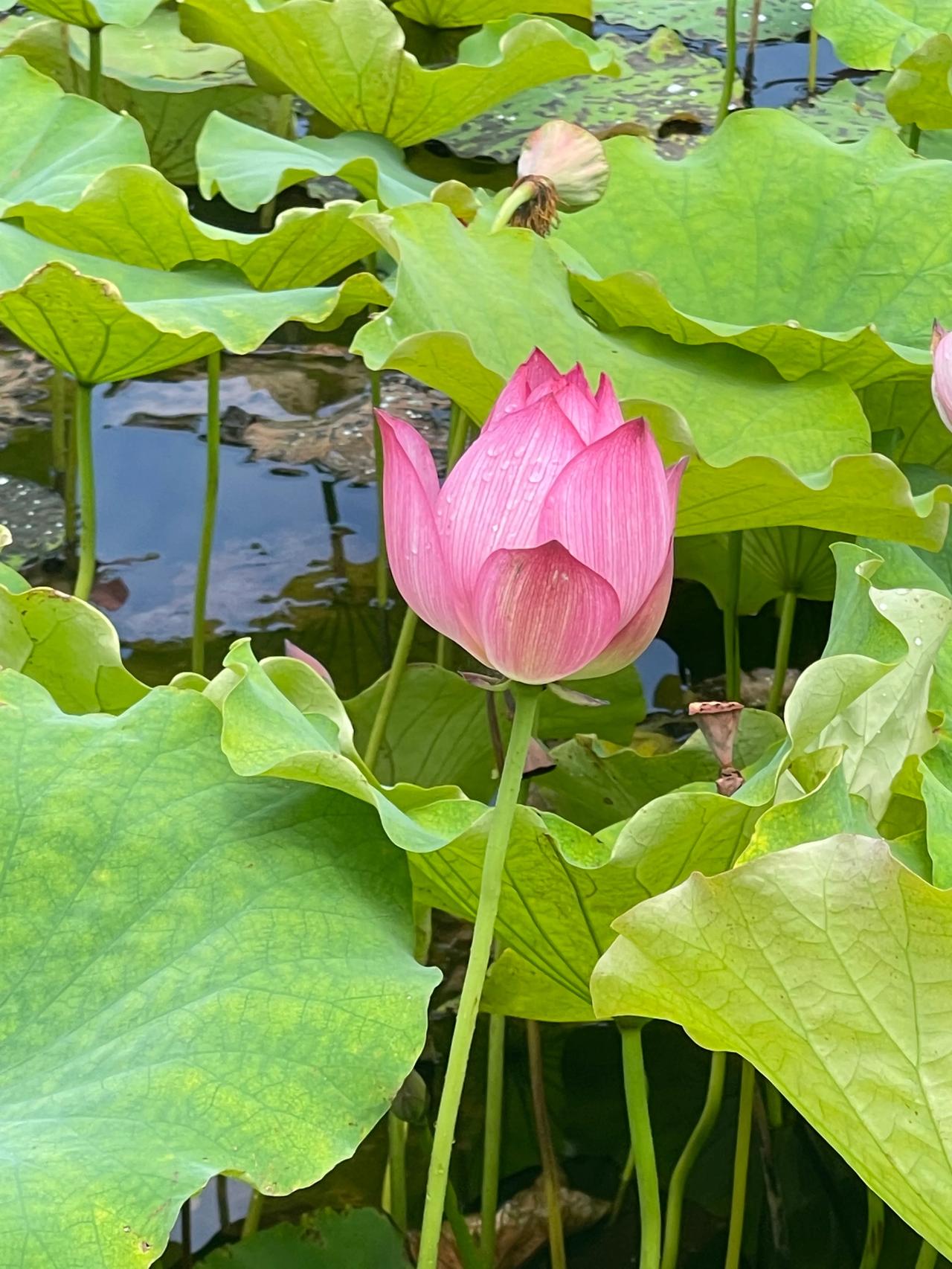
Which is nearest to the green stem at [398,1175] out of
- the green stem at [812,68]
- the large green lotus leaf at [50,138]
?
the large green lotus leaf at [50,138]

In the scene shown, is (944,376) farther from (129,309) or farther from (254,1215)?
(254,1215)

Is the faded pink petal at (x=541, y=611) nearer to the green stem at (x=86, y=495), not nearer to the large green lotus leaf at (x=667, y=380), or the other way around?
the large green lotus leaf at (x=667, y=380)

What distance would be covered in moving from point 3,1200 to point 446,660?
1116 mm

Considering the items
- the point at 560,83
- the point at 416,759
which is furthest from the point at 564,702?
the point at 560,83

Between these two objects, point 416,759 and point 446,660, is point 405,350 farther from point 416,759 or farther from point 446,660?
point 446,660

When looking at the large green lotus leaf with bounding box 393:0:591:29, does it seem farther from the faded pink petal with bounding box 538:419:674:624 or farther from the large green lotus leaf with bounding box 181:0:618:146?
the faded pink petal with bounding box 538:419:674:624

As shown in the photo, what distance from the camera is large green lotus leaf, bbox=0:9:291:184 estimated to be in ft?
7.28

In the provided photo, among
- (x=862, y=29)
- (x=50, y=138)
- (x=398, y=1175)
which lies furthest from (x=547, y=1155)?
(x=862, y=29)

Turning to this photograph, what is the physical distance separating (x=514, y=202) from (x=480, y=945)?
0.63m

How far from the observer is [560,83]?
2.50m

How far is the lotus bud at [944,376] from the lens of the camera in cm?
91

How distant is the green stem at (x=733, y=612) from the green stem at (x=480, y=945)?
0.72 meters

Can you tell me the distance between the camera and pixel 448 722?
1396mm

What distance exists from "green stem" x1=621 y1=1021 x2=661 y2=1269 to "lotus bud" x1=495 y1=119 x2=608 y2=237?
64 cm
